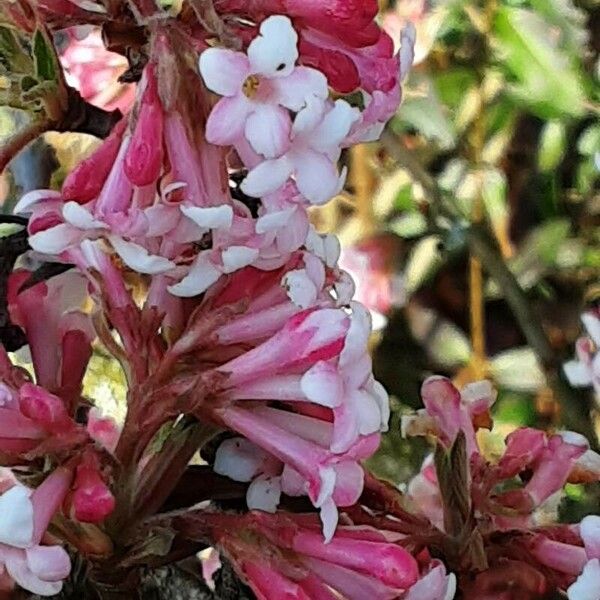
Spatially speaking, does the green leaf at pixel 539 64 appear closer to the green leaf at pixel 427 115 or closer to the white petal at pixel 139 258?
the green leaf at pixel 427 115

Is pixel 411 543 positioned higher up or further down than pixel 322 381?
further down

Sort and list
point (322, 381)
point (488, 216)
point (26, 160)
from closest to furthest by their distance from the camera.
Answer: point (322, 381) < point (26, 160) < point (488, 216)

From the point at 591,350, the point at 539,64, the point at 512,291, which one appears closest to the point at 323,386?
the point at 591,350

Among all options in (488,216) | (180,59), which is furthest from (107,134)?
(488,216)

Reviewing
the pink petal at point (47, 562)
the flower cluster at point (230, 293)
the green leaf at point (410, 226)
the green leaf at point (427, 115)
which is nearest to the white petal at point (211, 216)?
the flower cluster at point (230, 293)

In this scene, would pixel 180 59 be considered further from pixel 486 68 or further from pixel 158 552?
pixel 486 68

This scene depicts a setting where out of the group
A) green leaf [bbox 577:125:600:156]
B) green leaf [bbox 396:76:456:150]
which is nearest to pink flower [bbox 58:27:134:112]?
green leaf [bbox 396:76:456:150]

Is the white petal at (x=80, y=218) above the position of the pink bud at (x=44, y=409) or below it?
above

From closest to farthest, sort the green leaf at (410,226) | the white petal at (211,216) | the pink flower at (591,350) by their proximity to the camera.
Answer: the white petal at (211,216)
the pink flower at (591,350)
the green leaf at (410,226)
